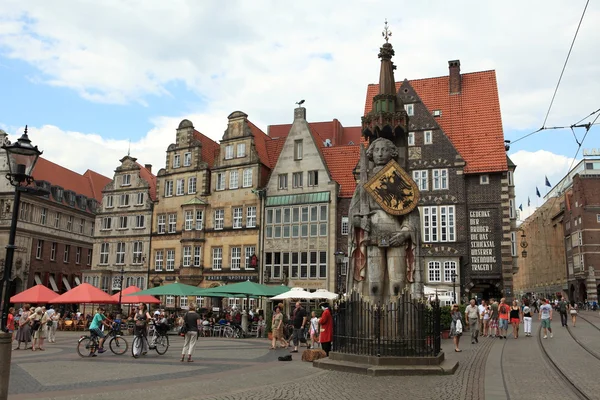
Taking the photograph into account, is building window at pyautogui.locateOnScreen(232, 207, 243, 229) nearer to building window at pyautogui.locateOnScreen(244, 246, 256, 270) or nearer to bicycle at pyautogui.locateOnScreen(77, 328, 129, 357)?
building window at pyautogui.locateOnScreen(244, 246, 256, 270)

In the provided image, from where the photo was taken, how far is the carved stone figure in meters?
13.4

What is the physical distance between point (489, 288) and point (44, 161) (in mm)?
44808

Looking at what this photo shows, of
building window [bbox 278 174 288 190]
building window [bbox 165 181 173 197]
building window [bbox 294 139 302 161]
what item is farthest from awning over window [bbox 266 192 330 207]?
building window [bbox 165 181 173 197]

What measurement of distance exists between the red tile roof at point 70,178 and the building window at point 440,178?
37.7 m

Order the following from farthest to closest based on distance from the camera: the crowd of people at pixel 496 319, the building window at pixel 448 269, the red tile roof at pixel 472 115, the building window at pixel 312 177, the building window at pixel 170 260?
the building window at pixel 170 260
the building window at pixel 312 177
the red tile roof at pixel 472 115
the building window at pixel 448 269
the crowd of people at pixel 496 319

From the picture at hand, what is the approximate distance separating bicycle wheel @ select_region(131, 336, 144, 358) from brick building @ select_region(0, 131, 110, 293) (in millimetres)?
34158

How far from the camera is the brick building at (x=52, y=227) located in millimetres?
48312

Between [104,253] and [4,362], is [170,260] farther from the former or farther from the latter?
[4,362]

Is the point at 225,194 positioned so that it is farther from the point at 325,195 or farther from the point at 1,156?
the point at 1,156

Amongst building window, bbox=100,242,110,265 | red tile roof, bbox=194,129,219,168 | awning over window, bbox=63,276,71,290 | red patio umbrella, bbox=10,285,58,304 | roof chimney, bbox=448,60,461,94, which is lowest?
red patio umbrella, bbox=10,285,58,304

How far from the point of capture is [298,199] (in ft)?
124

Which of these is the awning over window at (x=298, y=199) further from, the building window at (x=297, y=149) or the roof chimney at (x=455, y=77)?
the roof chimney at (x=455, y=77)

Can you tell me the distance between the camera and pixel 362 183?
13.9 metres

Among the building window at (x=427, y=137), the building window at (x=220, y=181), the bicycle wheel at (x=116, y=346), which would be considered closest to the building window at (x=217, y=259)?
the building window at (x=220, y=181)
